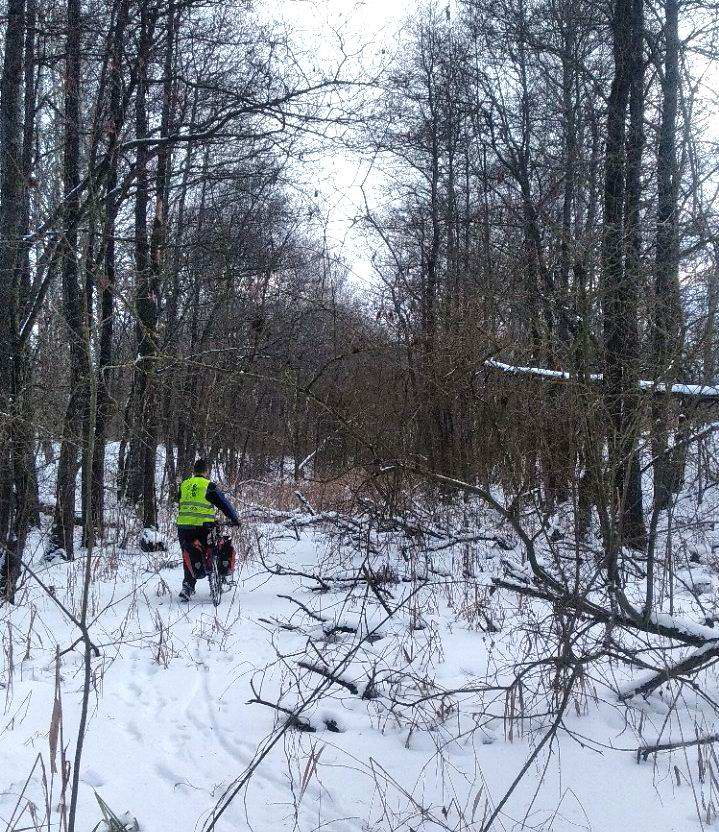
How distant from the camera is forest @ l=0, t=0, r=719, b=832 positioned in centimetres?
345

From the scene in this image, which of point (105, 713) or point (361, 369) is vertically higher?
point (361, 369)

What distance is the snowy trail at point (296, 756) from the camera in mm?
3279

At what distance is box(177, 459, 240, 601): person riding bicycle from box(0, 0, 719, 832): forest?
13 centimetres

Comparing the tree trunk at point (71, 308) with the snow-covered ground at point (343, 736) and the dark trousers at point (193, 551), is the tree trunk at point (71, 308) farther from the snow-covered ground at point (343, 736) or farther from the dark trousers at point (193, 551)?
the snow-covered ground at point (343, 736)

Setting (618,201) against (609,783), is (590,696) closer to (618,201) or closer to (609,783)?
(609,783)

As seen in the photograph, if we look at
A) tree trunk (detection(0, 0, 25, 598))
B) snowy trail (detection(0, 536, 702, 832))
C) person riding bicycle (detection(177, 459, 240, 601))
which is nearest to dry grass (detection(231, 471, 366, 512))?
person riding bicycle (detection(177, 459, 240, 601))

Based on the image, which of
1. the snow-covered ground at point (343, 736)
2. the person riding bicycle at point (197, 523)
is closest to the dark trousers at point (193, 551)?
the person riding bicycle at point (197, 523)

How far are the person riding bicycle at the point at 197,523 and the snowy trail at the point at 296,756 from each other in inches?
70.0

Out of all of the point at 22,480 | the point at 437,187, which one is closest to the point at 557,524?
the point at 22,480

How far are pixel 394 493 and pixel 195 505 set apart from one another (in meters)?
3.29

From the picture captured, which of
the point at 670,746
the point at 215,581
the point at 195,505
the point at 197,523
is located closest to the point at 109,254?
the point at 195,505

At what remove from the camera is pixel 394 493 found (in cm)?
506

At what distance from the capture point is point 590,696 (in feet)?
14.3

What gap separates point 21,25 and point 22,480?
437 cm
